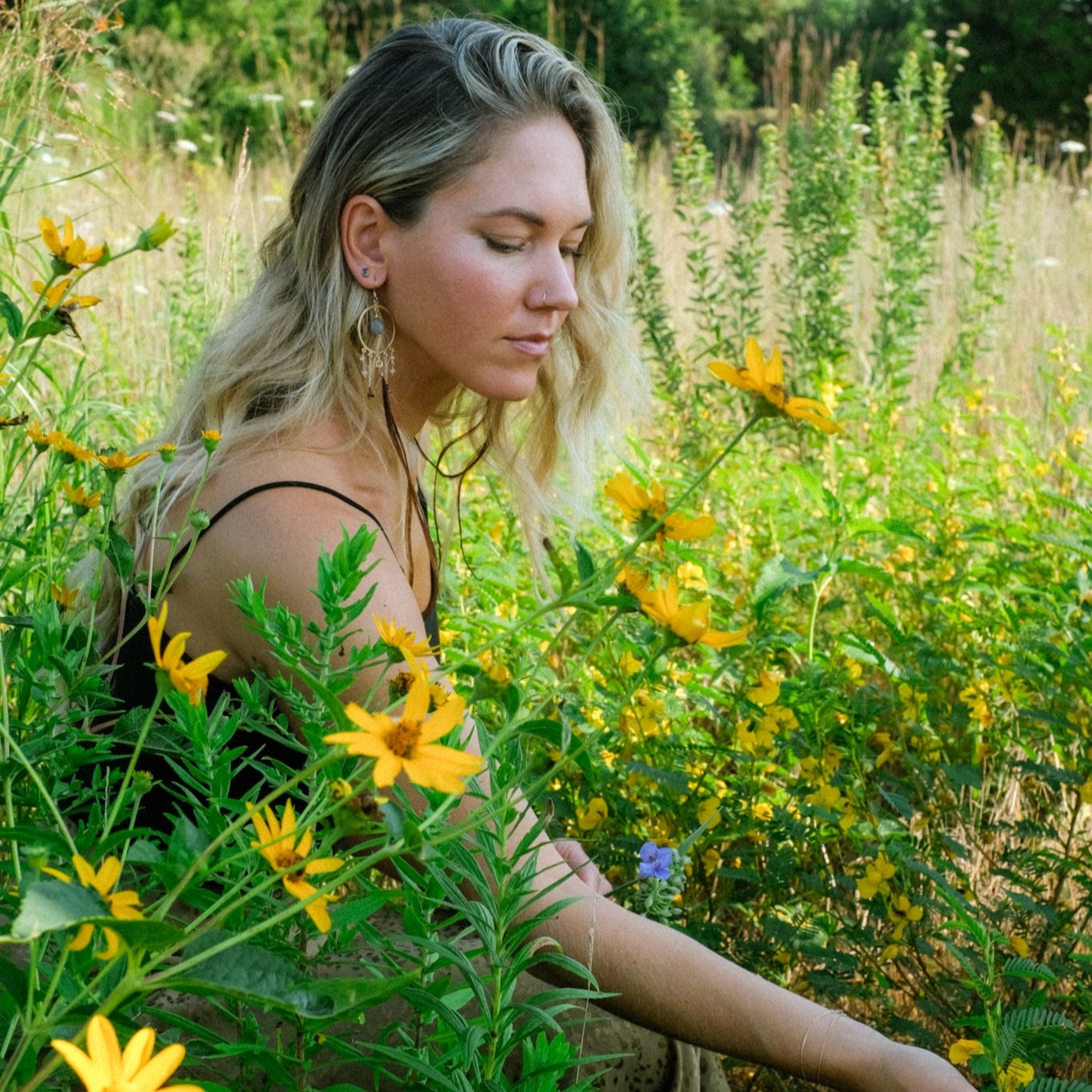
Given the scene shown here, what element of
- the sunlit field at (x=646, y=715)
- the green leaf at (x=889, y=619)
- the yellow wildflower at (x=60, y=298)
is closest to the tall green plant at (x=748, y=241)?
the sunlit field at (x=646, y=715)

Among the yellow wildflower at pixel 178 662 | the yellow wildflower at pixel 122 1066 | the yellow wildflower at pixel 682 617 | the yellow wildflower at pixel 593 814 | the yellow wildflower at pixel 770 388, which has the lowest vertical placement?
the yellow wildflower at pixel 593 814

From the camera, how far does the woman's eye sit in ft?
5.28

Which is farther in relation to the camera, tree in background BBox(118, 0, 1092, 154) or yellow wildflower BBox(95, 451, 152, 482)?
tree in background BBox(118, 0, 1092, 154)

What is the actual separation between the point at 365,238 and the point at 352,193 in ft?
0.21

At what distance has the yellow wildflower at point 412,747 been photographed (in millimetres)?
496

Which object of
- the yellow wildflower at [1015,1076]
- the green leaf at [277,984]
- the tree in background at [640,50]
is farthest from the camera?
the tree in background at [640,50]

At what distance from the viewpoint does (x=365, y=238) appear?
1.70 metres

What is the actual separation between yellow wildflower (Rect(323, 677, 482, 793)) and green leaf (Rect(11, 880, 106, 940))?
104 mm

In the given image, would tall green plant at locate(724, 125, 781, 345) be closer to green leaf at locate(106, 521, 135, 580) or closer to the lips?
the lips

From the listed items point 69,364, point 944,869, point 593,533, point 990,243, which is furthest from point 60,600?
point 990,243

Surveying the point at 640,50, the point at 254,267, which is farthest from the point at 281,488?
the point at 640,50

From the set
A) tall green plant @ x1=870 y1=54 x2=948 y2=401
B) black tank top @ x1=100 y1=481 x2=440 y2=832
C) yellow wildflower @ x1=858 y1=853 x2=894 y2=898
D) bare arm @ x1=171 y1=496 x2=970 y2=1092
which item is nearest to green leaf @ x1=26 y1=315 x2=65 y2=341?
bare arm @ x1=171 y1=496 x2=970 y2=1092

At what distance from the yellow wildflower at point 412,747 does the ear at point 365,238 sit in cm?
122

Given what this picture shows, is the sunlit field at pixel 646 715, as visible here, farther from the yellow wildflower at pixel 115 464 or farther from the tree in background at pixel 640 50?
the tree in background at pixel 640 50
